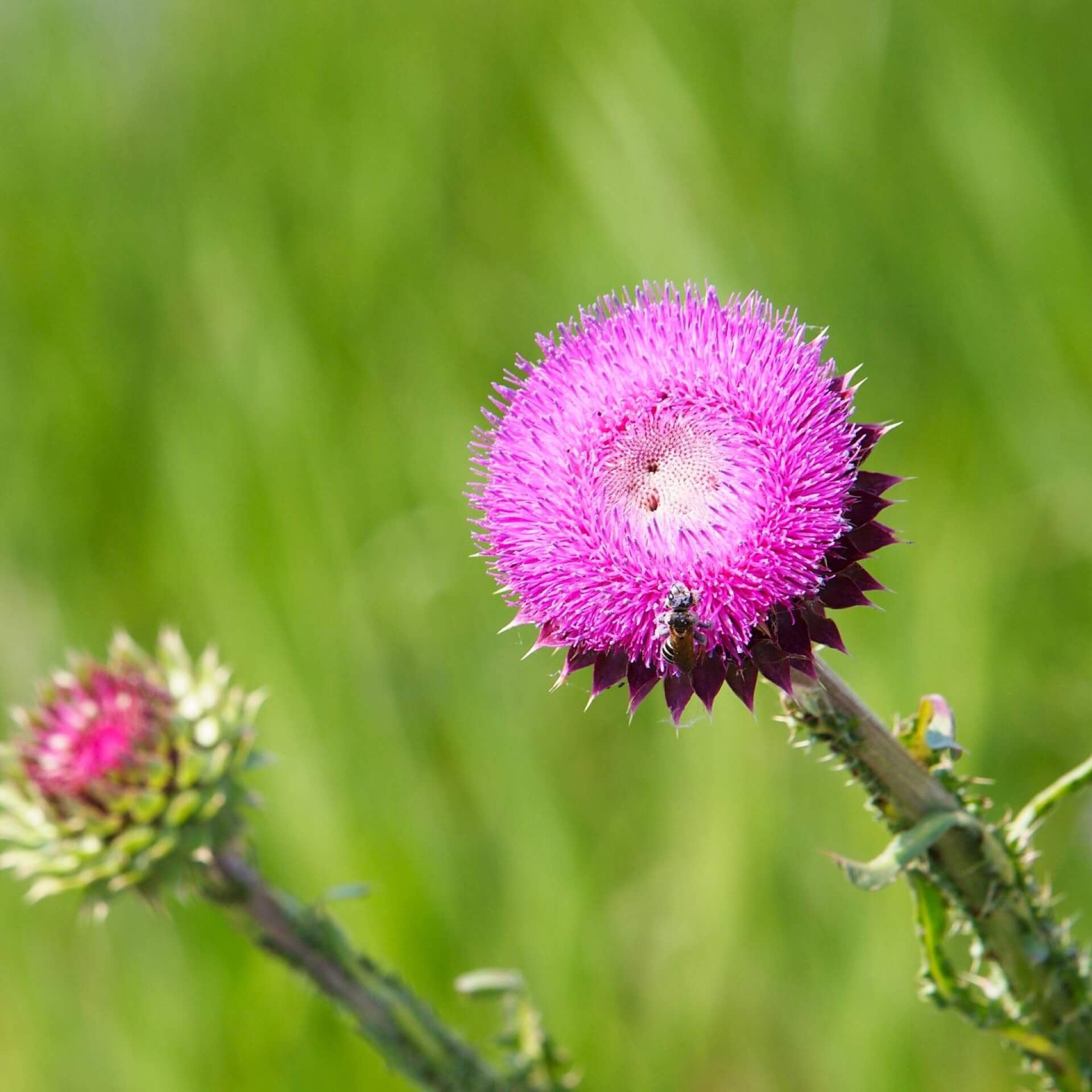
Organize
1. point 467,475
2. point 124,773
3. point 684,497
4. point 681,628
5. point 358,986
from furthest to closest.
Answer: point 467,475, point 124,773, point 358,986, point 684,497, point 681,628

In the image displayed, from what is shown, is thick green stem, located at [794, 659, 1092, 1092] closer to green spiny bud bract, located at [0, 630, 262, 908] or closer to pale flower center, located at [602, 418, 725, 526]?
pale flower center, located at [602, 418, 725, 526]

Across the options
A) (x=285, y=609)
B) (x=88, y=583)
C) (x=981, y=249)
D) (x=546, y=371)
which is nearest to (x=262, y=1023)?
(x=285, y=609)

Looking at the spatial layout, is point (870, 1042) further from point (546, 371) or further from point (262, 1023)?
point (546, 371)

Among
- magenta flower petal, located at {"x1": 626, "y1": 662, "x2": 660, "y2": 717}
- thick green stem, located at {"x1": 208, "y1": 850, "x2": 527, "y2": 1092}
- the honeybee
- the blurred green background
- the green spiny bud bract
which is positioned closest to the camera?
the honeybee

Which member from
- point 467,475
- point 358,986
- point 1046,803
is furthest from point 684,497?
point 467,475

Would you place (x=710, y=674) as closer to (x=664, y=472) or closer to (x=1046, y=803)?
(x=664, y=472)

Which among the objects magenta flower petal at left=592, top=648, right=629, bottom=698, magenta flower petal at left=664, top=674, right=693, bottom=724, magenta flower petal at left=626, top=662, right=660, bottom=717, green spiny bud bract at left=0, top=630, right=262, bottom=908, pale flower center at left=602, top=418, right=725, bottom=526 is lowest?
magenta flower petal at left=664, top=674, right=693, bottom=724

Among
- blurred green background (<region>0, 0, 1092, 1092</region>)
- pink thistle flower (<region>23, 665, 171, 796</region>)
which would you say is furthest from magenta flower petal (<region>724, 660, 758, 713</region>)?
pink thistle flower (<region>23, 665, 171, 796</region>)
